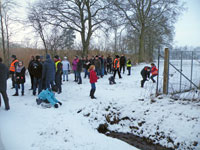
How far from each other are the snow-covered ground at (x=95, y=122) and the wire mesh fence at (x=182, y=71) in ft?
3.88

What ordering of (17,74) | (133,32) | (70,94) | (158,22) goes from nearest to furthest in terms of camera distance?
(17,74)
(70,94)
(158,22)
(133,32)

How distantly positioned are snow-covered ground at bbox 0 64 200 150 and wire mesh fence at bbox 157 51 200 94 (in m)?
1.18

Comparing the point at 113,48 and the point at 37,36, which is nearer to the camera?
the point at 37,36

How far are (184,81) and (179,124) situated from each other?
3477 millimetres

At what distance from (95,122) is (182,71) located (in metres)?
5.30

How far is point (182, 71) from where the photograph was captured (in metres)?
8.11

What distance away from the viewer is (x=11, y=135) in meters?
4.36

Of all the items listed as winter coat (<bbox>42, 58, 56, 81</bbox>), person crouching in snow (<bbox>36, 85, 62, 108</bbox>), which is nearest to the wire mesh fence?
person crouching in snow (<bbox>36, 85, 62, 108</bbox>)

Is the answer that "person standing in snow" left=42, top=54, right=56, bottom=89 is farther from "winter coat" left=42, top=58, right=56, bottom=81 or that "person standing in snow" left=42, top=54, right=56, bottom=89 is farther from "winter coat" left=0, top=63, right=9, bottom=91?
"winter coat" left=0, top=63, right=9, bottom=91

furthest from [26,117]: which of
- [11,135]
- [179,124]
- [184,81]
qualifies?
[184,81]

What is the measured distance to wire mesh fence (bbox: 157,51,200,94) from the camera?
7499 mm

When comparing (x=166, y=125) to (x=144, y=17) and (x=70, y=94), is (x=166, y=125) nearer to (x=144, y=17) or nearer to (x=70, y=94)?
(x=70, y=94)

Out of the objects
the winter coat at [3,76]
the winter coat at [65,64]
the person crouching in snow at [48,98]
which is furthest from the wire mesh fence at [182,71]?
the winter coat at [3,76]

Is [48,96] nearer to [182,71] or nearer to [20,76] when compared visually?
[20,76]
